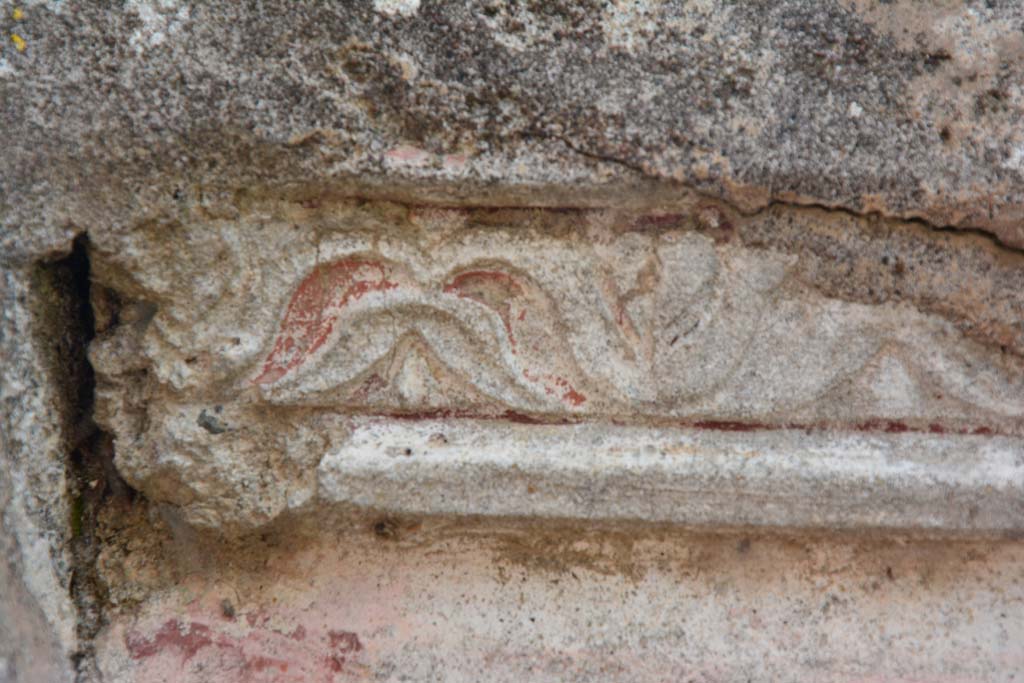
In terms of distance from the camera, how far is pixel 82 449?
1318 millimetres

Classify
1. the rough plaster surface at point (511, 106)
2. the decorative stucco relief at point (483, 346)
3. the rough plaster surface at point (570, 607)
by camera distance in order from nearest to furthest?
the rough plaster surface at point (511, 106)
the decorative stucco relief at point (483, 346)
the rough plaster surface at point (570, 607)

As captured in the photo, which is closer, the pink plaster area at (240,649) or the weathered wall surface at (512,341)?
the weathered wall surface at (512,341)

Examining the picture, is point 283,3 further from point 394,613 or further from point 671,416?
point 394,613

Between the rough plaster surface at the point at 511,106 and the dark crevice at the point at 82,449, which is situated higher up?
the rough plaster surface at the point at 511,106

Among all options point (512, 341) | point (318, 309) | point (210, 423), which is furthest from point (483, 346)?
point (210, 423)

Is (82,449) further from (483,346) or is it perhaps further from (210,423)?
(483,346)

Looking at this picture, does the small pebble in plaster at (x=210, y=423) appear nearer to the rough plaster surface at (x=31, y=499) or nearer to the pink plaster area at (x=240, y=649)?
the rough plaster surface at (x=31, y=499)

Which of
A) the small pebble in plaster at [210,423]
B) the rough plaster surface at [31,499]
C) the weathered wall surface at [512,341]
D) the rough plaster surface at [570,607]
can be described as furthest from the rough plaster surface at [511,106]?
the rough plaster surface at [570,607]

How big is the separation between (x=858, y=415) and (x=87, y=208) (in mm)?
1144

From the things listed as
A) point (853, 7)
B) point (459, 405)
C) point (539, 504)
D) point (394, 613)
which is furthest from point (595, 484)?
point (853, 7)

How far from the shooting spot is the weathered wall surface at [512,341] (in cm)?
120

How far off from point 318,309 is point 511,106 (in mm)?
405

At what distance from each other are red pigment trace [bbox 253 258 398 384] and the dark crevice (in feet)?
0.88

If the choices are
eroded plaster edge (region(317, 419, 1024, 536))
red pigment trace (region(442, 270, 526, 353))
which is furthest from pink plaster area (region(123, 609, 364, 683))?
red pigment trace (region(442, 270, 526, 353))
